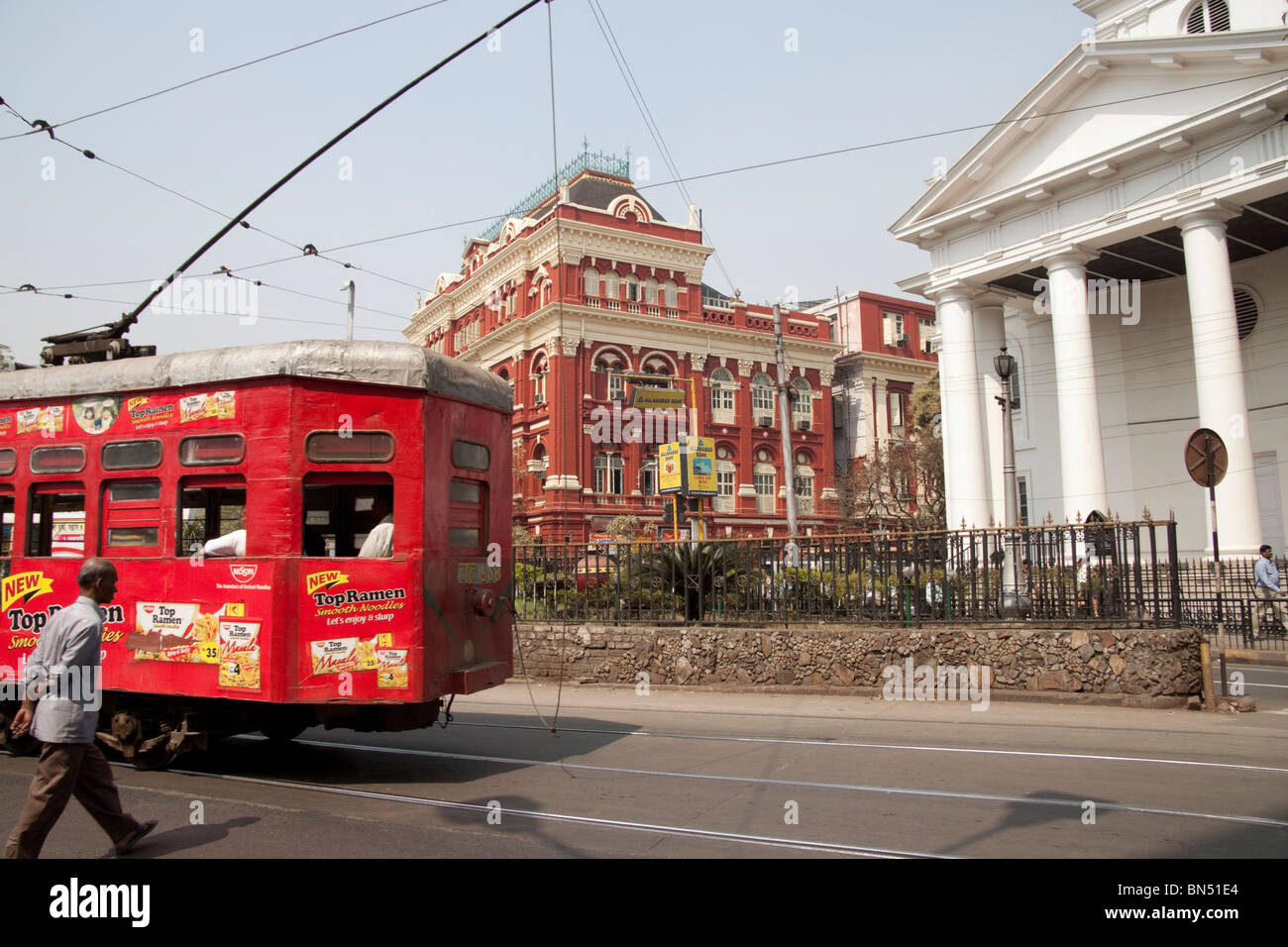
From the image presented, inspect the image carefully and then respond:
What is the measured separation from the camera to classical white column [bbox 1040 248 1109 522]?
85.9 feet

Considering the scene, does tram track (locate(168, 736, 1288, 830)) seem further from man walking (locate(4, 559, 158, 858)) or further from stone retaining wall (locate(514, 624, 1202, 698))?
man walking (locate(4, 559, 158, 858))

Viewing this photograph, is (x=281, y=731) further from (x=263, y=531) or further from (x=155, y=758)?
(x=263, y=531)

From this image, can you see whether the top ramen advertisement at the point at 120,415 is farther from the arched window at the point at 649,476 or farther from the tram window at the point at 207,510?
the arched window at the point at 649,476

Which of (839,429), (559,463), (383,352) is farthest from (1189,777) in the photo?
(839,429)

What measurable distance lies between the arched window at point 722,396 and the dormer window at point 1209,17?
1060 inches

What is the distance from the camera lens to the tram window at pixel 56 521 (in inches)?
311

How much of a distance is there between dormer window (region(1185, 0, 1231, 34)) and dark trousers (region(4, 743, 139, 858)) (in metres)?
34.7

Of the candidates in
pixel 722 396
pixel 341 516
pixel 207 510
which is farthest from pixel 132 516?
pixel 722 396

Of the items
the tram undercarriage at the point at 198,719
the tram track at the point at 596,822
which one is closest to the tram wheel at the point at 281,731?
the tram undercarriage at the point at 198,719

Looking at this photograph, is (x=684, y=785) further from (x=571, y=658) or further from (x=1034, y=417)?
(x=1034, y=417)

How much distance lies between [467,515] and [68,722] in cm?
349

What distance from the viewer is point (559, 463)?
148 feet

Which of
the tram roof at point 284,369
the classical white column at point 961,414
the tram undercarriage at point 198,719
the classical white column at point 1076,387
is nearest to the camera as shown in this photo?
the tram roof at point 284,369

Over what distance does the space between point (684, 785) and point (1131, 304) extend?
102ft
